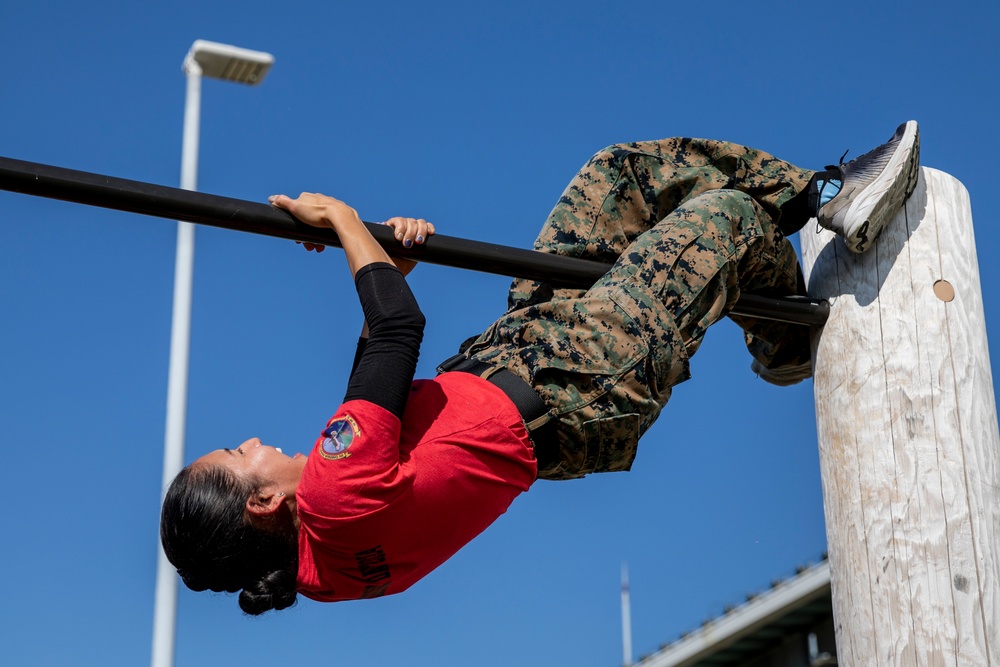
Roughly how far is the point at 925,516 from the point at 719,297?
698 millimetres

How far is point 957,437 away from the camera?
3104mm

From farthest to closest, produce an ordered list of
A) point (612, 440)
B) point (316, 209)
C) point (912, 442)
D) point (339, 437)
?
1. point (912, 442)
2. point (612, 440)
3. point (316, 209)
4. point (339, 437)

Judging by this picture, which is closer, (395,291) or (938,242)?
(395,291)

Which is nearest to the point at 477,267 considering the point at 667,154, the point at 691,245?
the point at 691,245

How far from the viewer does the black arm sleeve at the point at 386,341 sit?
2.69 meters

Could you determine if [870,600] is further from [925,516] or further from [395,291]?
[395,291]

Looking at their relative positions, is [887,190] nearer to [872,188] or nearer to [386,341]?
[872,188]

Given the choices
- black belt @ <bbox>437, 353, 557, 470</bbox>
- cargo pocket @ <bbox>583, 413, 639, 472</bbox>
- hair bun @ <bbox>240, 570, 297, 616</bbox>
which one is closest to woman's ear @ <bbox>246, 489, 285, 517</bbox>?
hair bun @ <bbox>240, 570, 297, 616</bbox>

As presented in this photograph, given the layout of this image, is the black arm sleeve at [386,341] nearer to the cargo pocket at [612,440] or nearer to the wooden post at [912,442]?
the cargo pocket at [612,440]

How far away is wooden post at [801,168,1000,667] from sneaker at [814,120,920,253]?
0.33 feet

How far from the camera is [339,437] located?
8.77ft

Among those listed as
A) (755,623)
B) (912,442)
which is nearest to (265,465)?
(912,442)

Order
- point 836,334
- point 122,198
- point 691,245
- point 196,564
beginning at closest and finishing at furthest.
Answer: point 122,198
point 196,564
point 691,245
point 836,334

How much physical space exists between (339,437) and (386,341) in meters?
0.22
